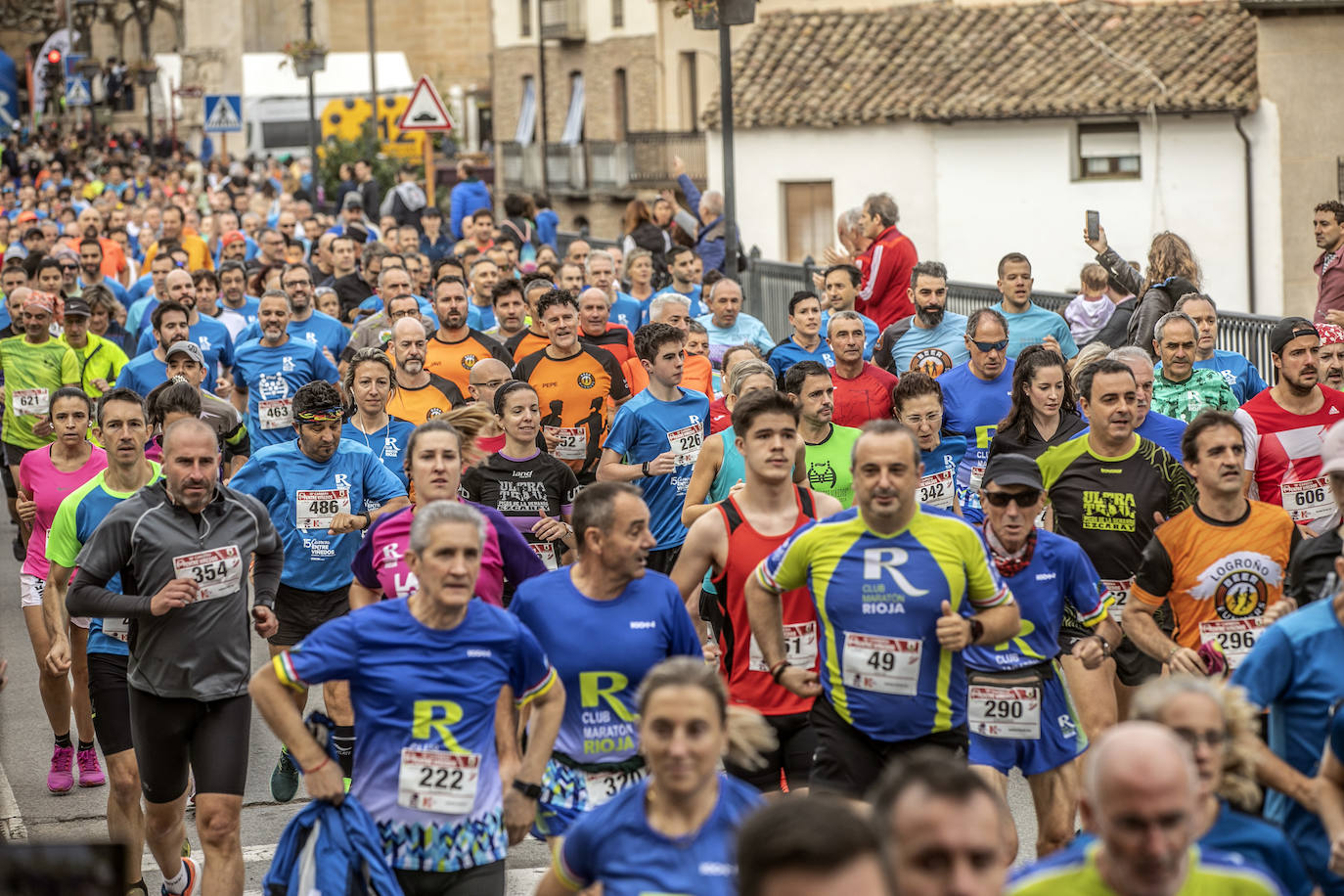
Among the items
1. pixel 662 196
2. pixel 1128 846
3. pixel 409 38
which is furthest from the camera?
pixel 409 38

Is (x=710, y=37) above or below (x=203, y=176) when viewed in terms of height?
above

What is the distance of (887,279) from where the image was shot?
48.2 ft

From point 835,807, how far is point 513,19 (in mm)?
57260

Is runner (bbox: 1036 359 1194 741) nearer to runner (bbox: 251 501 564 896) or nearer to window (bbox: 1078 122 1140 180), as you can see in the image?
runner (bbox: 251 501 564 896)

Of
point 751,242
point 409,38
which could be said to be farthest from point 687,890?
point 409,38

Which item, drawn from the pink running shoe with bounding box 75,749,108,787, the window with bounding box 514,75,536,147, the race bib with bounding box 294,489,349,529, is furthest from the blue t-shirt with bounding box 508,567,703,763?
the window with bounding box 514,75,536,147

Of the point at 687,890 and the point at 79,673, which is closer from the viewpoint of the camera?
the point at 687,890

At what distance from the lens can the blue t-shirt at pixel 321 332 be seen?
14102 millimetres

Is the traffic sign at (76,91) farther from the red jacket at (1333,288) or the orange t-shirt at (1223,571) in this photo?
the orange t-shirt at (1223,571)

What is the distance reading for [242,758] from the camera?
7457 millimetres

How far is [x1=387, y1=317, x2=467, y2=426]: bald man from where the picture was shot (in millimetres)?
11039

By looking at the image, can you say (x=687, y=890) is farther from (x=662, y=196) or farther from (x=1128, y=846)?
(x=662, y=196)

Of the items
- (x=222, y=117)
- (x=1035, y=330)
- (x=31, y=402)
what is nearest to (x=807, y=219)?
(x=222, y=117)

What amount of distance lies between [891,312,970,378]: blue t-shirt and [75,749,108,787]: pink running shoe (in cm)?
524
